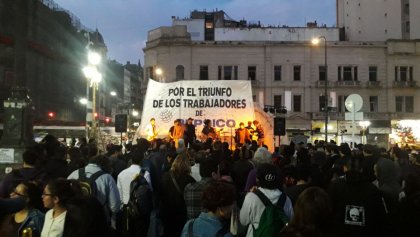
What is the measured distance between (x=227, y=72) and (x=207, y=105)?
35921mm

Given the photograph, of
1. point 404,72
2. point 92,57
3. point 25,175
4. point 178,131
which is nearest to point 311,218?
point 25,175

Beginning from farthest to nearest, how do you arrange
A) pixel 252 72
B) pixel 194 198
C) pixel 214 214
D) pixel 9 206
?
pixel 252 72, pixel 194 198, pixel 214 214, pixel 9 206

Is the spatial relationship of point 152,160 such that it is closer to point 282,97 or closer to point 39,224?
point 39,224

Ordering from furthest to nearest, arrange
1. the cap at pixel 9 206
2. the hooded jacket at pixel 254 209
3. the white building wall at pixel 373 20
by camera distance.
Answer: the white building wall at pixel 373 20, the hooded jacket at pixel 254 209, the cap at pixel 9 206

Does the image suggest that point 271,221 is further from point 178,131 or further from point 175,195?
point 178,131

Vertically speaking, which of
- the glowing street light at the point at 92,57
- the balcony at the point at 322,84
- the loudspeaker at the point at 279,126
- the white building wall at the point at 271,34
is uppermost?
the white building wall at the point at 271,34

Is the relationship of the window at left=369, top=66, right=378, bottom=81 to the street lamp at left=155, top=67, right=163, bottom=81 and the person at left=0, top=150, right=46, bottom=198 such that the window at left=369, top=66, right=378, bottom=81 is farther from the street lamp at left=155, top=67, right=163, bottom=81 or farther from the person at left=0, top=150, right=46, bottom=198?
the person at left=0, top=150, right=46, bottom=198

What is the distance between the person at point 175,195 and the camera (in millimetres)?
7070

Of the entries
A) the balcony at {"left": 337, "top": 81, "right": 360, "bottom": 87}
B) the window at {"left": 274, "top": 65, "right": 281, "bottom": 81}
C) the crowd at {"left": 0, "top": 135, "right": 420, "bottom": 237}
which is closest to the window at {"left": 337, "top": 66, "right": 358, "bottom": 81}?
the balcony at {"left": 337, "top": 81, "right": 360, "bottom": 87}

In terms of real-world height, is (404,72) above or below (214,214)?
above

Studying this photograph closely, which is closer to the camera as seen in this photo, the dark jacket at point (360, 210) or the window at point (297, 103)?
the dark jacket at point (360, 210)

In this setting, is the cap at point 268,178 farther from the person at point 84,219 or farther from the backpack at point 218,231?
the person at point 84,219

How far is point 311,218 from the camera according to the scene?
11.5ft

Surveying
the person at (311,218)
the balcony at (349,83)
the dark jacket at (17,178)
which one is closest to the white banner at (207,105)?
the dark jacket at (17,178)
